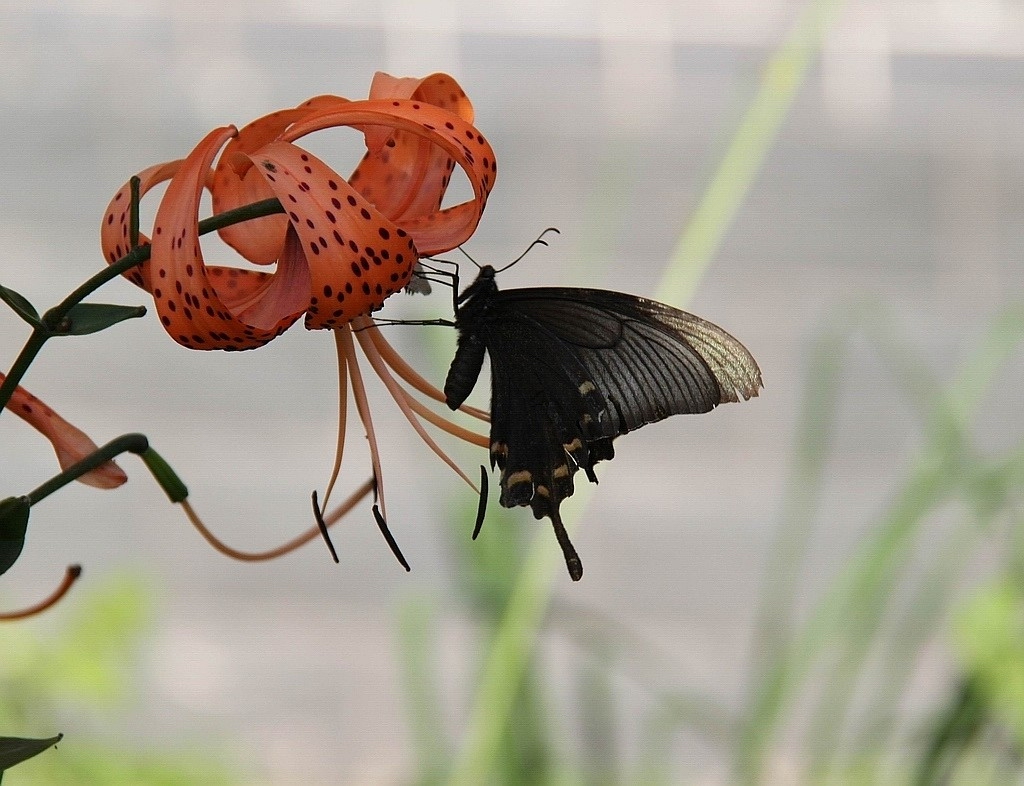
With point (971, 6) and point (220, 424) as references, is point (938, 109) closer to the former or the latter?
point (971, 6)

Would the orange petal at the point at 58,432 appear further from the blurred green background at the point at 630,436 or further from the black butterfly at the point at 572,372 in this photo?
the blurred green background at the point at 630,436

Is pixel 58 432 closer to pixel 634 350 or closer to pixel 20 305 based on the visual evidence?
pixel 20 305

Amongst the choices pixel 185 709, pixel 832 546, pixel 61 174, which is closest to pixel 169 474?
pixel 61 174

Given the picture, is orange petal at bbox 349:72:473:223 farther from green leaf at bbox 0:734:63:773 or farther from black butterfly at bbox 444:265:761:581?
green leaf at bbox 0:734:63:773

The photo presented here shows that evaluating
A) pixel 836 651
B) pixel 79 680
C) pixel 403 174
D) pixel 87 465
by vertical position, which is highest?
pixel 403 174

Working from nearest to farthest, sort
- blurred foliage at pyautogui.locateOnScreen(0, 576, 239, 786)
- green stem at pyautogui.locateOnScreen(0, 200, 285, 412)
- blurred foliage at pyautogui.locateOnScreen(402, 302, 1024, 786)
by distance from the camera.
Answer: green stem at pyautogui.locateOnScreen(0, 200, 285, 412) < blurred foliage at pyautogui.locateOnScreen(402, 302, 1024, 786) < blurred foliage at pyautogui.locateOnScreen(0, 576, 239, 786)

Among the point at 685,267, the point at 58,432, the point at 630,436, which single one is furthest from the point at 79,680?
the point at 58,432

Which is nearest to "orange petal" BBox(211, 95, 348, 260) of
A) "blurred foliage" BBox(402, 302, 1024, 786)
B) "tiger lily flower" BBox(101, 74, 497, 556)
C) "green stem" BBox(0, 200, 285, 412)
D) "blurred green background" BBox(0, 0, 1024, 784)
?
"tiger lily flower" BBox(101, 74, 497, 556)
